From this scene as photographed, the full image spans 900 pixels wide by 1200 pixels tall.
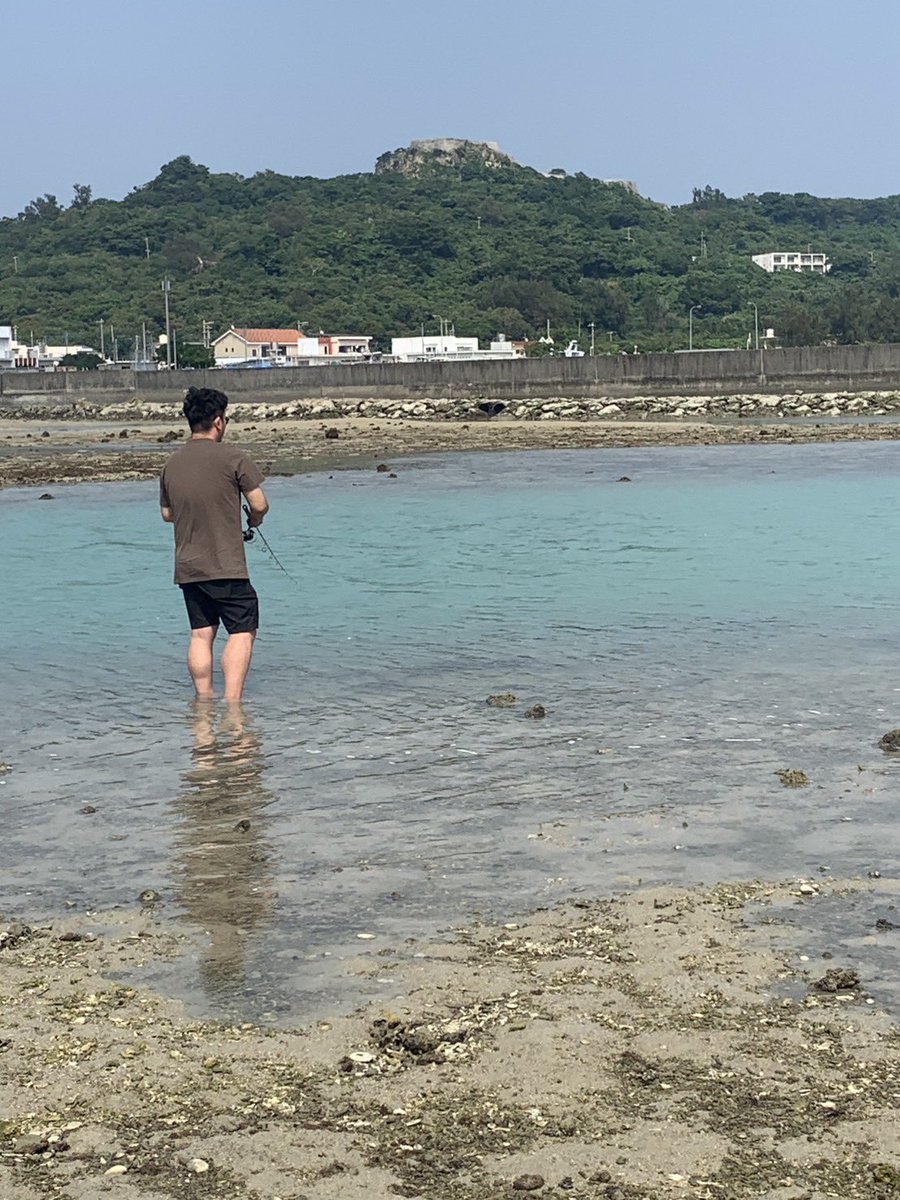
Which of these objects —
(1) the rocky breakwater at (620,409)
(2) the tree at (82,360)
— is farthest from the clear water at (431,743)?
(2) the tree at (82,360)

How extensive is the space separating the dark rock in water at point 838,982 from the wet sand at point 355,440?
82.1 ft

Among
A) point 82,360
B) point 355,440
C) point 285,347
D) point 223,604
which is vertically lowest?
point 355,440

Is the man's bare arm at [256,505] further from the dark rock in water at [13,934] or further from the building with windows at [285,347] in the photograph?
the building with windows at [285,347]

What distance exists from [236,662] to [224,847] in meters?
2.78

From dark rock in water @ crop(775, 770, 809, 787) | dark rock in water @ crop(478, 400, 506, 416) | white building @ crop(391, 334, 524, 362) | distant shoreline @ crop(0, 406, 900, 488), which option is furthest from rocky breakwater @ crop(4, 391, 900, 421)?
white building @ crop(391, 334, 524, 362)

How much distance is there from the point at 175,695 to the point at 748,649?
3620 mm

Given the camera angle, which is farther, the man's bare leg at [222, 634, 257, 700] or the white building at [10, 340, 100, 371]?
the white building at [10, 340, 100, 371]

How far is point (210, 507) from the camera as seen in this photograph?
8555 millimetres

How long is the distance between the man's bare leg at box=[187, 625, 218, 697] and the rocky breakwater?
139 ft

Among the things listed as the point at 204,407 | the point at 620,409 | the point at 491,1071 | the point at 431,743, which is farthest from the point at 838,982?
the point at 620,409

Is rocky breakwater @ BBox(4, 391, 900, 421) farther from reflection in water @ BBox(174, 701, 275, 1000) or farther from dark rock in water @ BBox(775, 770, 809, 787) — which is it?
dark rock in water @ BBox(775, 770, 809, 787)

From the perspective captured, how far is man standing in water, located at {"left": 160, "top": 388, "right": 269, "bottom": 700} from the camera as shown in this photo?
8.54 meters

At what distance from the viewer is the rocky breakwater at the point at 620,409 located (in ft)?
171

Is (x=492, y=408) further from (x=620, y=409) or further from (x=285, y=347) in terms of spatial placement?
(x=285, y=347)
